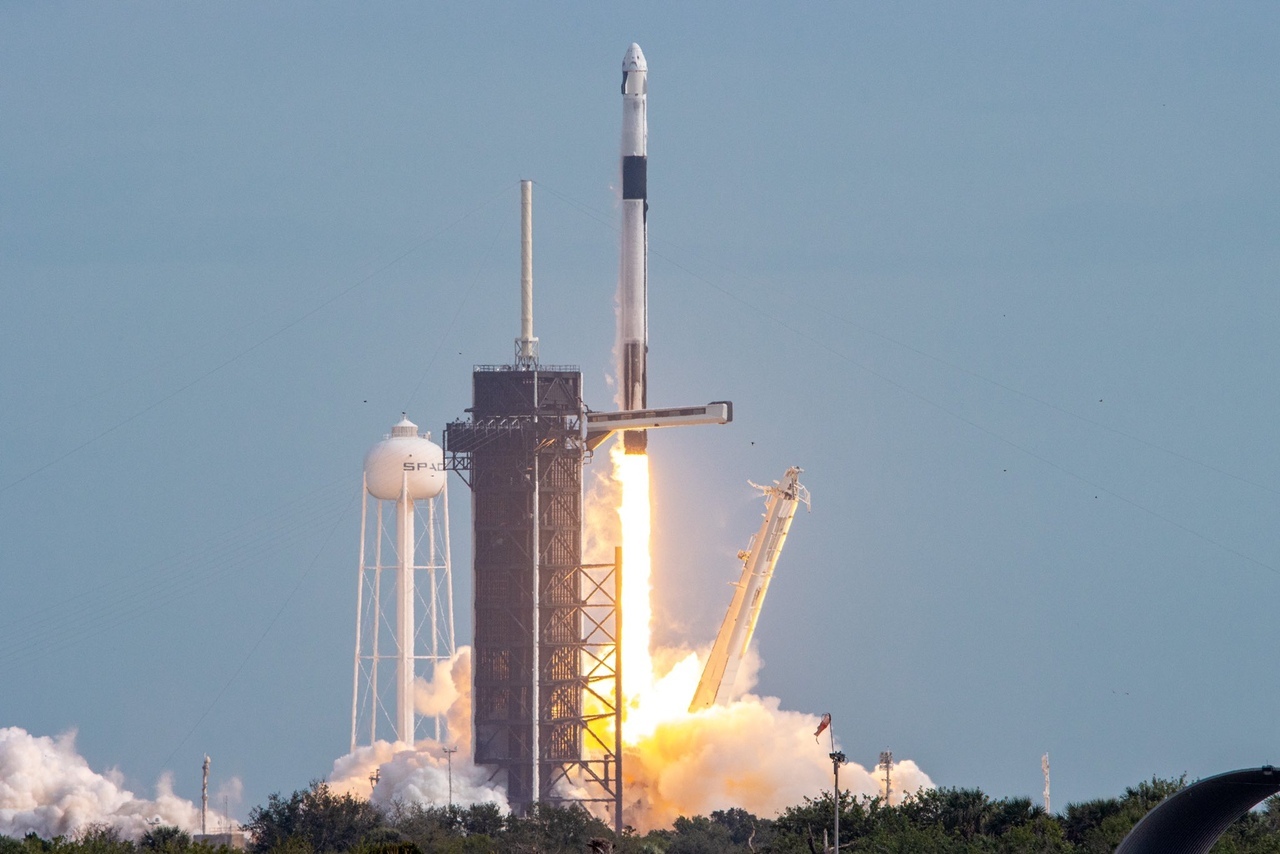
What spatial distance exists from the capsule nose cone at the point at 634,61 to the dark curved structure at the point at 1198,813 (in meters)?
68.3

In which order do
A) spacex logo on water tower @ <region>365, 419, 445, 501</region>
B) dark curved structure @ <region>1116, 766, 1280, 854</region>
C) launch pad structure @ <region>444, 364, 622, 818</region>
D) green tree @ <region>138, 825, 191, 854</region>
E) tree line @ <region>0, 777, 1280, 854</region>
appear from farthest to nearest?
1. spacex logo on water tower @ <region>365, 419, 445, 501</region>
2. launch pad structure @ <region>444, 364, 622, 818</region>
3. green tree @ <region>138, 825, 191, 854</region>
4. tree line @ <region>0, 777, 1280, 854</region>
5. dark curved structure @ <region>1116, 766, 1280, 854</region>

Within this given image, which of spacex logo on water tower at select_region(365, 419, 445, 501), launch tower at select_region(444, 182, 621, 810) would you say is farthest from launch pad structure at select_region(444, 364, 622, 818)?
spacex logo on water tower at select_region(365, 419, 445, 501)

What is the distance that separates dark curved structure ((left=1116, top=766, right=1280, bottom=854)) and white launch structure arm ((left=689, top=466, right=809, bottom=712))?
2052 inches

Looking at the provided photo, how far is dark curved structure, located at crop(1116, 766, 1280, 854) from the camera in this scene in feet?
236

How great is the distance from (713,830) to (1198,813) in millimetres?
54932

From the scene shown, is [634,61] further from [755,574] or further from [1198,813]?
[1198,813]

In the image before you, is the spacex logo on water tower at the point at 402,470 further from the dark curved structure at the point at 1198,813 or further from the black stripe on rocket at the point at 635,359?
the dark curved structure at the point at 1198,813

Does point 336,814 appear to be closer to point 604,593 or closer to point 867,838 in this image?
point 604,593

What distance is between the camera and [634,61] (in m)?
136

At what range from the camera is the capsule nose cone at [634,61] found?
135875 millimetres

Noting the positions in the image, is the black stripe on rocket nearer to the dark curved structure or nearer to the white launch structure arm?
the white launch structure arm

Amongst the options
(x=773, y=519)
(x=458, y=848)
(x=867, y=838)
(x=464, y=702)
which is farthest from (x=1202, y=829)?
(x=464, y=702)

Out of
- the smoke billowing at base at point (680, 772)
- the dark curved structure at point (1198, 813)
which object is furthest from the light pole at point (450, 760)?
the dark curved structure at point (1198, 813)

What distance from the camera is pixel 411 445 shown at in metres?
148
